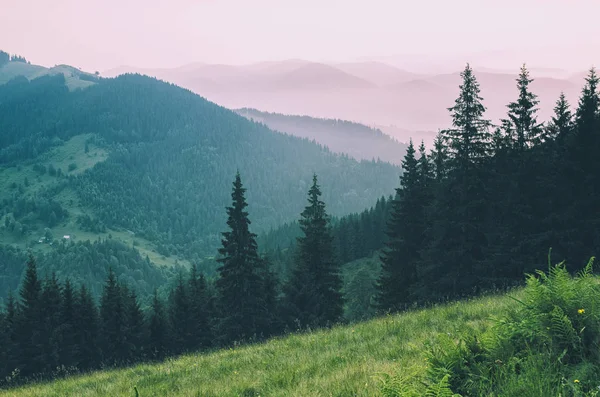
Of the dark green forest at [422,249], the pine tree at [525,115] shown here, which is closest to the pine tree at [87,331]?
the dark green forest at [422,249]

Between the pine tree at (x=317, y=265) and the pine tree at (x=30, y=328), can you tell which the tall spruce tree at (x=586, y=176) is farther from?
the pine tree at (x=30, y=328)

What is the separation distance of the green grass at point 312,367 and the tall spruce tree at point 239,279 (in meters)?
28.3

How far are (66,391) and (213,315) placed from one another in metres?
44.1

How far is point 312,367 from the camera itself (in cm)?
685

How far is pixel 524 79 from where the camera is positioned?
2883cm

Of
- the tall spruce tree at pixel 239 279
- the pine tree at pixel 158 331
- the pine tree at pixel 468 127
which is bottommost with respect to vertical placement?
the pine tree at pixel 158 331

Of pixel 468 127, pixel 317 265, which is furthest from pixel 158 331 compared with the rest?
pixel 468 127

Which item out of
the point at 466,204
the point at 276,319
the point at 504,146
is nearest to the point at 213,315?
the point at 276,319

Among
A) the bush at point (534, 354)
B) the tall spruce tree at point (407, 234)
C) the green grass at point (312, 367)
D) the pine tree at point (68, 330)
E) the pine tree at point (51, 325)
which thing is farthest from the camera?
the pine tree at point (68, 330)

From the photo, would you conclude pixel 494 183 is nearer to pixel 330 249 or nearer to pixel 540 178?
pixel 540 178

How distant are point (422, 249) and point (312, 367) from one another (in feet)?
93.8

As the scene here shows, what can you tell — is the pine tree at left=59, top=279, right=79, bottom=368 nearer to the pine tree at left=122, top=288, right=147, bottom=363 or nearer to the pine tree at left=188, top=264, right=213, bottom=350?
the pine tree at left=122, top=288, right=147, bottom=363

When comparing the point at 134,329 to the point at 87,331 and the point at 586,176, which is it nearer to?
the point at 87,331

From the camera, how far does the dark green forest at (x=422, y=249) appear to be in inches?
1002
